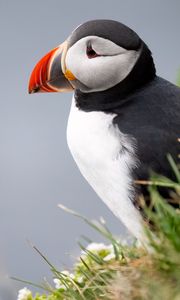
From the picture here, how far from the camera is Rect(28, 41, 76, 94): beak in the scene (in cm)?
397

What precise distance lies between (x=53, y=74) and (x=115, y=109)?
21.7 inches

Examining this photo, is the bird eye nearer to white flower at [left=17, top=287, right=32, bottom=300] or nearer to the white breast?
the white breast

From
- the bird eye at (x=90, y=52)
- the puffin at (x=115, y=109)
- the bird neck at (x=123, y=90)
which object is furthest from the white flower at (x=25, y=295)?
the bird eye at (x=90, y=52)

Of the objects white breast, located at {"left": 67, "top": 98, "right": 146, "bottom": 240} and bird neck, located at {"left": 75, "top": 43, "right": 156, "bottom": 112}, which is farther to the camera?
bird neck, located at {"left": 75, "top": 43, "right": 156, "bottom": 112}

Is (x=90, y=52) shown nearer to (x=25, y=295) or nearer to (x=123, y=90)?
(x=123, y=90)

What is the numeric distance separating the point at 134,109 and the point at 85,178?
67cm

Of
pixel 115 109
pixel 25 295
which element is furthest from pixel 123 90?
pixel 25 295

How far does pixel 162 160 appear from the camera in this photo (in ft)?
11.4

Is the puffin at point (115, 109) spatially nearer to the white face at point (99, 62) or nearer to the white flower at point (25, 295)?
the white face at point (99, 62)

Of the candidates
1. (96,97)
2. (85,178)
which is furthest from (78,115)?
(85,178)

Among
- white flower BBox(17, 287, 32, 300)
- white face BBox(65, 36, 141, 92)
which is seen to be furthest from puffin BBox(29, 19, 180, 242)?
white flower BBox(17, 287, 32, 300)

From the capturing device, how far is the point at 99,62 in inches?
149

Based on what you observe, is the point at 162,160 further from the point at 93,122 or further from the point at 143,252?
the point at 143,252

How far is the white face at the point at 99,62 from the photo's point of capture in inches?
148
